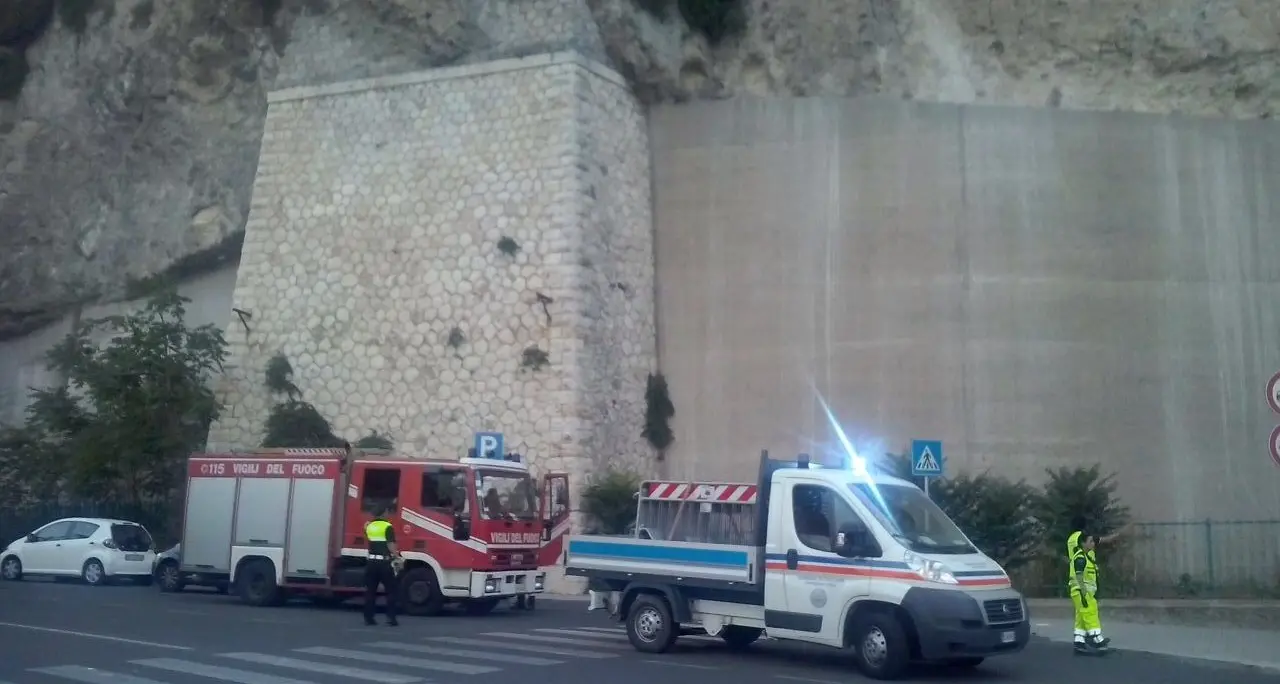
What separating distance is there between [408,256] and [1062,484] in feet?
49.7

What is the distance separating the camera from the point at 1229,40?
1006 inches

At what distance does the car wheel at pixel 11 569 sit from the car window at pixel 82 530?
70.1 inches

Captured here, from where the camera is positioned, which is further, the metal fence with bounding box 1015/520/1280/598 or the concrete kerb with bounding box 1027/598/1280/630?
the metal fence with bounding box 1015/520/1280/598

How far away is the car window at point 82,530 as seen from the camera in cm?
2520

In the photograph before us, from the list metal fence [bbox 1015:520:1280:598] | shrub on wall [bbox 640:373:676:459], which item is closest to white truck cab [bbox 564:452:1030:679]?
metal fence [bbox 1015:520:1280:598]

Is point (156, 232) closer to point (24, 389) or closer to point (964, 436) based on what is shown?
point (24, 389)

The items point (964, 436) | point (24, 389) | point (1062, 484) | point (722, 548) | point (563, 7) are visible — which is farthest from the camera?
point (24, 389)

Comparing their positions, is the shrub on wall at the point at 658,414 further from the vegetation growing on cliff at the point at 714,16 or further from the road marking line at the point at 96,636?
the road marking line at the point at 96,636

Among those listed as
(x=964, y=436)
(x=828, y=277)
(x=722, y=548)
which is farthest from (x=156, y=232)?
(x=722, y=548)

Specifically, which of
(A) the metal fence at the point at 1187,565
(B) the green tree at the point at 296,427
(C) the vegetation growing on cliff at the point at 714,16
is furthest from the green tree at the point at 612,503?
(C) the vegetation growing on cliff at the point at 714,16

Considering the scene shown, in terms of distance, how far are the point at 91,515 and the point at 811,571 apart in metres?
23.6

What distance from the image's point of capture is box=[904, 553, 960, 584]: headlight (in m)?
12.0

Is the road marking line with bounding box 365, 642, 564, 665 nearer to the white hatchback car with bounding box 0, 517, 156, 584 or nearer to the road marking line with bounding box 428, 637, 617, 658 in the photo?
the road marking line with bounding box 428, 637, 617, 658

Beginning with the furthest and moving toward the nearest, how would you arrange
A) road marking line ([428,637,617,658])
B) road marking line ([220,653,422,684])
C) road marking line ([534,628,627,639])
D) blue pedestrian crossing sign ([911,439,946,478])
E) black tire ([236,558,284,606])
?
black tire ([236,558,284,606]), blue pedestrian crossing sign ([911,439,946,478]), road marking line ([534,628,627,639]), road marking line ([428,637,617,658]), road marking line ([220,653,422,684])
